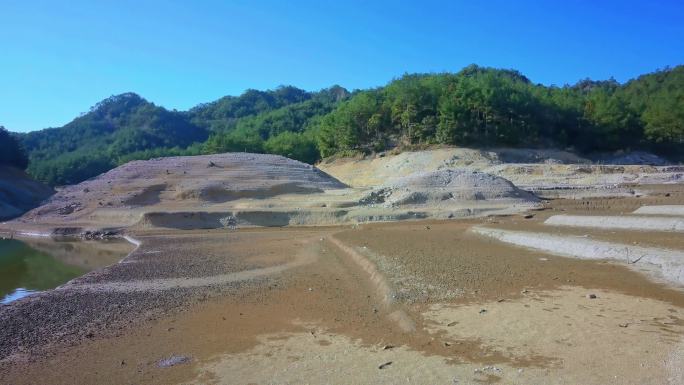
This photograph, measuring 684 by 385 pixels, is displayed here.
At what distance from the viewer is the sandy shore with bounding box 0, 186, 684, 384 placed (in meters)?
6.45

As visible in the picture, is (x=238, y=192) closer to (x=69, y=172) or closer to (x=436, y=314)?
(x=436, y=314)

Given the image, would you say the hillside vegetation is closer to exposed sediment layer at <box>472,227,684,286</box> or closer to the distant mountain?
the distant mountain

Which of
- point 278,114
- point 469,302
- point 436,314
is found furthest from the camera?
point 278,114

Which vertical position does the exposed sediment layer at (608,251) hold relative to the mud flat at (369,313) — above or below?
above

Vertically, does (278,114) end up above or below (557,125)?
above

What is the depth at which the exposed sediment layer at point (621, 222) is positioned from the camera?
16406mm

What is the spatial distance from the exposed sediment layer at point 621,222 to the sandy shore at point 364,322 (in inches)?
69.2

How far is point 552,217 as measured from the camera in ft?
72.2

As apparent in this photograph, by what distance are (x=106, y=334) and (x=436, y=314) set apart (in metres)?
6.25

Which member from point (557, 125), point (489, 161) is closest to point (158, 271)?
point (489, 161)

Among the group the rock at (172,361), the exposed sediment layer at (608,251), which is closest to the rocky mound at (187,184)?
the exposed sediment layer at (608,251)

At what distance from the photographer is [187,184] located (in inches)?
1363

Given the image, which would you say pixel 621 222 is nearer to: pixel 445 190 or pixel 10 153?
pixel 445 190

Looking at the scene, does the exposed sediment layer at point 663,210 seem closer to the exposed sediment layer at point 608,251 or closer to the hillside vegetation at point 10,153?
the exposed sediment layer at point 608,251
